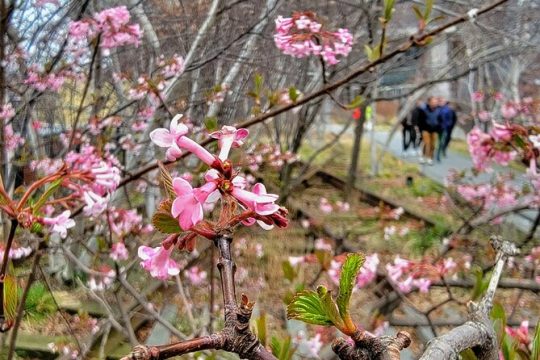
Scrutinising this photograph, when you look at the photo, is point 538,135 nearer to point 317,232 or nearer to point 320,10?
point 320,10

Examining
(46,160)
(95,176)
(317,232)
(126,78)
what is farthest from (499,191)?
(95,176)

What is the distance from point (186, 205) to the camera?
1.85 ft

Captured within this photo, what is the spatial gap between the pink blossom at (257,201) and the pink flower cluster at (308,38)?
5.40ft

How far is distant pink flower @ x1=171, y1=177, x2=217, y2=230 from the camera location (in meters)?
0.56

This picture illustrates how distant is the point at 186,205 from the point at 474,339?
1.02ft

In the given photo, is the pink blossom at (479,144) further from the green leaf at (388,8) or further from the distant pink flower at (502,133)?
the green leaf at (388,8)

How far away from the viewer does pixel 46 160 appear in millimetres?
3771

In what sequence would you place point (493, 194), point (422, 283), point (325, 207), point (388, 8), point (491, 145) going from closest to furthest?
point (388, 8) → point (491, 145) → point (422, 283) → point (493, 194) → point (325, 207)

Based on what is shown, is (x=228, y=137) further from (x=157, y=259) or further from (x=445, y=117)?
(x=445, y=117)

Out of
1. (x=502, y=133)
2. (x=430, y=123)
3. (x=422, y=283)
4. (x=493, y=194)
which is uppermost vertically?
(x=502, y=133)

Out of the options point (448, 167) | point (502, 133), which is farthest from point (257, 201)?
point (448, 167)

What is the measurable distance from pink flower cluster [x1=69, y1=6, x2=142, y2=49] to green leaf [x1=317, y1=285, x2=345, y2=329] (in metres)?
2.78

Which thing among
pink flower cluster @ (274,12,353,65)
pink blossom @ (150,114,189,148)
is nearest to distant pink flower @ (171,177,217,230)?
pink blossom @ (150,114,189,148)

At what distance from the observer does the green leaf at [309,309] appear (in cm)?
52
